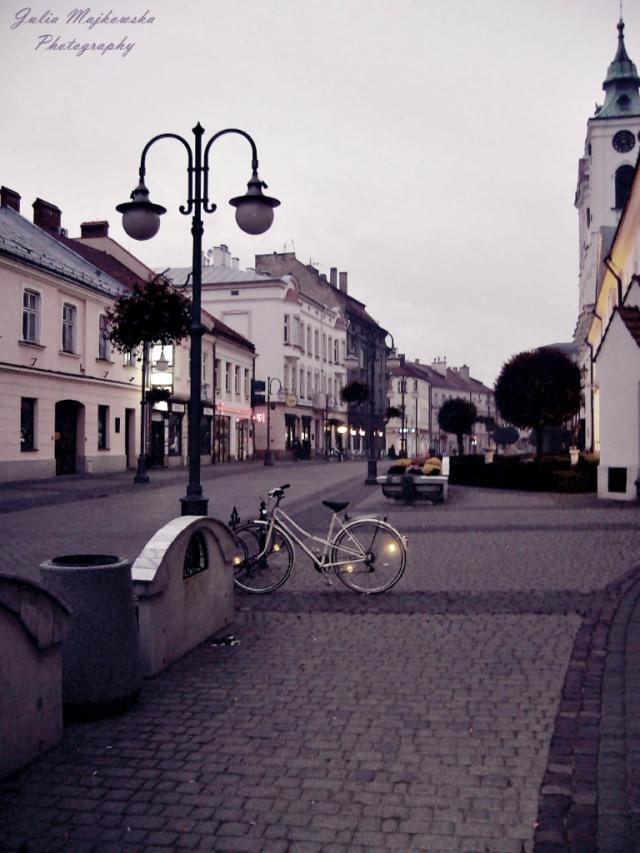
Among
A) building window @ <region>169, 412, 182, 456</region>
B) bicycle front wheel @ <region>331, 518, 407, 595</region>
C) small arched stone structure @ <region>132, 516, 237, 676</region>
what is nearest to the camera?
small arched stone structure @ <region>132, 516, 237, 676</region>

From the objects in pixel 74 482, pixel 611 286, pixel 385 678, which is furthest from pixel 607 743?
pixel 611 286

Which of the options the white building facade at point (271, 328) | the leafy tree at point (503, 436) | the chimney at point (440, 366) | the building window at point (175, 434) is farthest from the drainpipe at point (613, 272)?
the chimney at point (440, 366)

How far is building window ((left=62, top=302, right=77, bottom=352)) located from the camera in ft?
101

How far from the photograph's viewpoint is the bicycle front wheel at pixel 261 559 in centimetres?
901

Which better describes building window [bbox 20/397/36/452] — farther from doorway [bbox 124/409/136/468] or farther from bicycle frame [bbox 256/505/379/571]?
bicycle frame [bbox 256/505/379/571]

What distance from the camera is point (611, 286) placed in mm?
40875

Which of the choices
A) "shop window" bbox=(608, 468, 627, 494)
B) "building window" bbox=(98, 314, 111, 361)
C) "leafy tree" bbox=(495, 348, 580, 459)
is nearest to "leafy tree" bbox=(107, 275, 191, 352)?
"building window" bbox=(98, 314, 111, 361)

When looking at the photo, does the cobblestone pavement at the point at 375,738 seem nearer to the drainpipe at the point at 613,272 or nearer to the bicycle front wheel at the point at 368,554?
the bicycle front wheel at the point at 368,554

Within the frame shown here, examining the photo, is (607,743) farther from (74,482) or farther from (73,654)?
(74,482)

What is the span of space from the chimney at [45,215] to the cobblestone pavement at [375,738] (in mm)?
30017

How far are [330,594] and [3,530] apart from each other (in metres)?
7.69

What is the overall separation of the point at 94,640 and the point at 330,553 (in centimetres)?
433

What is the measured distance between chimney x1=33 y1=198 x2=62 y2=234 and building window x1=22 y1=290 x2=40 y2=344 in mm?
7625

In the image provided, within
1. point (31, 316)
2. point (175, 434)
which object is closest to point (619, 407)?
point (31, 316)
